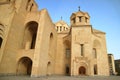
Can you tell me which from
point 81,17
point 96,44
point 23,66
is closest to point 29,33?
point 23,66

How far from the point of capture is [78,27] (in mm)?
20672

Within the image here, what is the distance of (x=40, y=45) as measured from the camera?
14.2 metres

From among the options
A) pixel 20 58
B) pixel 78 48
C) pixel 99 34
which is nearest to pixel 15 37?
pixel 20 58

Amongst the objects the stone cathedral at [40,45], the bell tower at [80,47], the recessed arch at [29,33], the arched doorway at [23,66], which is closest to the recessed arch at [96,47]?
the stone cathedral at [40,45]

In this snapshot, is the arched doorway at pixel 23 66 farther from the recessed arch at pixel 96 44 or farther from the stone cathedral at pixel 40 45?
the recessed arch at pixel 96 44

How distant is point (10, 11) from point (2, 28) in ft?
8.49

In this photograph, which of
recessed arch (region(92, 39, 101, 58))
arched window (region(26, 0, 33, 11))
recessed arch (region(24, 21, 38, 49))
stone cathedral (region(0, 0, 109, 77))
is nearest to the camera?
stone cathedral (region(0, 0, 109, 77))

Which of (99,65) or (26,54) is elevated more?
(26,54)

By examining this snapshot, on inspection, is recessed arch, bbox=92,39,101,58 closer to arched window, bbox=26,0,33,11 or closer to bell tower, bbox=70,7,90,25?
bell tower, bbox=70,7,90,25

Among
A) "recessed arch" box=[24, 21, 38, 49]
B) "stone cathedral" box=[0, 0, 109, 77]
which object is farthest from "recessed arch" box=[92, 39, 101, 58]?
"recessed arch" box=[24, 21, 38, 49]

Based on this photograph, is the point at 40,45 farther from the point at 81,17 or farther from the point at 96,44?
the point at 96,44

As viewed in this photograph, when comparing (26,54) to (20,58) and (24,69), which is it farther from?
(24,69)

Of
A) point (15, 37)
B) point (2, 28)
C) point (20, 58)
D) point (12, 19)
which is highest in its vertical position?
point (12, 19)

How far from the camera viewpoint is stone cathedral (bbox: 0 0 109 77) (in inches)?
530
